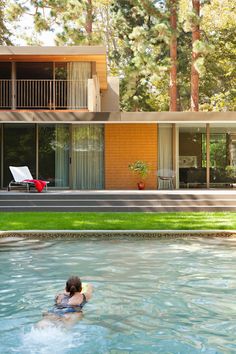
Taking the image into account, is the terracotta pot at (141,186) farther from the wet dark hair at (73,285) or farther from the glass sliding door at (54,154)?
the wet dark hair at (73,285)

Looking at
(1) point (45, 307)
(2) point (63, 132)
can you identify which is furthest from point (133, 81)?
(1) point (45, 307)

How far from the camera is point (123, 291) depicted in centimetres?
788

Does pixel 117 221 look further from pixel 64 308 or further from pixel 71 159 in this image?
pixel 71 159

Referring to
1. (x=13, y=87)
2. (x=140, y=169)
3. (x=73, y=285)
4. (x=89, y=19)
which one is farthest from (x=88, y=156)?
(x=73, y=285)

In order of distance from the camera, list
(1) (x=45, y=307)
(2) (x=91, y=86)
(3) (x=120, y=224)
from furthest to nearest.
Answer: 1. (2) (x=91, y=86)
2. (3) (x=120, y=224)
3. (1) (x=45, y=307)

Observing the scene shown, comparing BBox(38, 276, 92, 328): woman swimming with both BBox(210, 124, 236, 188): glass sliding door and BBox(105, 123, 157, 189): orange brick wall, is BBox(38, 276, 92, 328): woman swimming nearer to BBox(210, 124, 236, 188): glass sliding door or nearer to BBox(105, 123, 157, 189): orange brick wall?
BBox(105, 123, 157, 189): orange brick wall

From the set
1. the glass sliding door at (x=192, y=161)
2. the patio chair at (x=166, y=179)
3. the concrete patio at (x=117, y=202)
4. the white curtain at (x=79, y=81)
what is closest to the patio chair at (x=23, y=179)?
the concrete patio at (x=117, y=202)

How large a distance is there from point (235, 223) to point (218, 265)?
3.55m

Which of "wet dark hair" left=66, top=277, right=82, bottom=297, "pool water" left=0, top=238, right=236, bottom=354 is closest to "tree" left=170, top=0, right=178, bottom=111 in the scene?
"pool water" left=0, top=238, right=236, bottom=354

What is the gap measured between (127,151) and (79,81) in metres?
3.08

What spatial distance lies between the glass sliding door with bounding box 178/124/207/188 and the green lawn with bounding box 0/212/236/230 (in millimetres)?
5825

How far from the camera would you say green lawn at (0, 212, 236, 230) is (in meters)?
12.4

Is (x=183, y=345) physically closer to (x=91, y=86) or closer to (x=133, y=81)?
(x=91, y=86)

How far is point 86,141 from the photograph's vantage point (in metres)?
20.4
